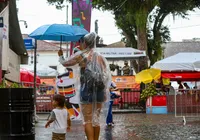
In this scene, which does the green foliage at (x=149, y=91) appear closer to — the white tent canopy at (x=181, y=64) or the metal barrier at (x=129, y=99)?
the white tent canopy at (x=181, y=64)

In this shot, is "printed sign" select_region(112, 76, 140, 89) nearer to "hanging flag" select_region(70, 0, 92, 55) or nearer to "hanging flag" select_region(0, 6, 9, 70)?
"hanging flag" select_region(70, 0, 92, 55)

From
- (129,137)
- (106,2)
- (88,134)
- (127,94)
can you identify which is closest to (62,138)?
(88,134)

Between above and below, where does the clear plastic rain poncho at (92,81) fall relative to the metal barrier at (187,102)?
above

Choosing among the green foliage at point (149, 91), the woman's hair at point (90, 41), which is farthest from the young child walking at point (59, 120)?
the green foliage at point (149, 91)

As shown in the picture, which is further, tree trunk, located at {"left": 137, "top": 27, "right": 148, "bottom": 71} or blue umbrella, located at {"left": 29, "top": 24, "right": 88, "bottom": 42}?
tree trunk, located at {"left": 137, "top": 27, "right": 148, "bottom": 71}

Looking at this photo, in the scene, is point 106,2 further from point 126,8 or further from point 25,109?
point 25,109

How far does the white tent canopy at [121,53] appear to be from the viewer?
23.7m

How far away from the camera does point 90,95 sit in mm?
6691

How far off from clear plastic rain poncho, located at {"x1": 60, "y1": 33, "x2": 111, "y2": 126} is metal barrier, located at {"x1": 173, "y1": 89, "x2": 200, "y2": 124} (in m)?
10.2

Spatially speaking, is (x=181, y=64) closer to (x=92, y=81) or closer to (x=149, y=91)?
(x=149, y=91)

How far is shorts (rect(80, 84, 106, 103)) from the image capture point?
6682 mm

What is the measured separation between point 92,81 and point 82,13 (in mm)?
10157

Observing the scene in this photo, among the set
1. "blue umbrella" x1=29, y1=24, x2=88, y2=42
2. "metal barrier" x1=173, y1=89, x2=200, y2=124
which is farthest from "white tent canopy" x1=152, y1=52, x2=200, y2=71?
"blue umbrella" x1=29, y1=24, x2=88, y2=42

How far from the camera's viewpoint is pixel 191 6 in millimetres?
29875
